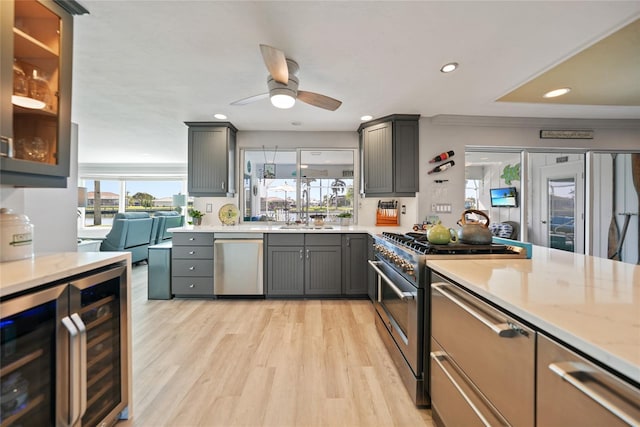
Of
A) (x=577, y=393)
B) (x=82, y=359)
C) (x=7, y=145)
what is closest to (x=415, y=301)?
(x=577, y=393)

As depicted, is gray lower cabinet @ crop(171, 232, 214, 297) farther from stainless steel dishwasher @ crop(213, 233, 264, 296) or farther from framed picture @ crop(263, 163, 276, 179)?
framed picture @ crop(263, 163, 276, 179)

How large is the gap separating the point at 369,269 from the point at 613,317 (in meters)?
2.51

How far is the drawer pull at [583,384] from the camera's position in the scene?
502 millimetres

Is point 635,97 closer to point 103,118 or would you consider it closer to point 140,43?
point 140,43

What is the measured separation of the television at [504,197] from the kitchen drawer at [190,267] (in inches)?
178

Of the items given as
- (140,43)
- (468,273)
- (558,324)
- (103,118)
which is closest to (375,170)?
(468,273)

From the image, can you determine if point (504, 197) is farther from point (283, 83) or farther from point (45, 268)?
point (45, 268)

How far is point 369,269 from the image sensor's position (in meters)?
3.15

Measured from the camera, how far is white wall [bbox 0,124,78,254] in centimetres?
164

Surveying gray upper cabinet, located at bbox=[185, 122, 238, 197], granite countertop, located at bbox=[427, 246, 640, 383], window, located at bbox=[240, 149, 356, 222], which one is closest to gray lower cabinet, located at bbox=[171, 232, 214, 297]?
gray upper cabinet, located at bbox=[185, 122, 238, 197]

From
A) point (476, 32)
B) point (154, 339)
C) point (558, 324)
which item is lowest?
point (154, 339)

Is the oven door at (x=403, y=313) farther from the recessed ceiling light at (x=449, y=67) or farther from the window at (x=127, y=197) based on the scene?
the window at (x=127, y=197)

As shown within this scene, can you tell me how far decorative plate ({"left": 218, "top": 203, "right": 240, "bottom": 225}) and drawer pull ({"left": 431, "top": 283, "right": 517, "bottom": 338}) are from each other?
10.5ft

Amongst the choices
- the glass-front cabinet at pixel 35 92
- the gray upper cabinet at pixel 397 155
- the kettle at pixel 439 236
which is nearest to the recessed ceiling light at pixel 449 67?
the gray upper cabinet at pixel 397 155
